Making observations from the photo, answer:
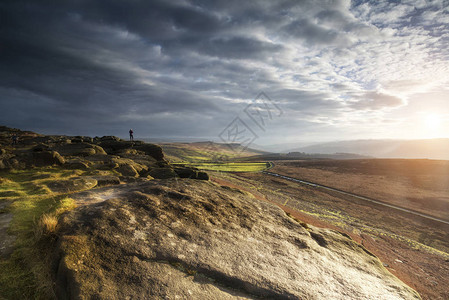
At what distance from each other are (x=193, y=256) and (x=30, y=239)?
5012 millimetres

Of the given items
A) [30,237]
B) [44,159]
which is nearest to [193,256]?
[30,237]

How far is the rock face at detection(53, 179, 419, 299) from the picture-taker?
206 inches

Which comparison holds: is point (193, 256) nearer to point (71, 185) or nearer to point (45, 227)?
point (45, 227)

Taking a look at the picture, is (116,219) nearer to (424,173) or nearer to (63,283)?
(63,283)

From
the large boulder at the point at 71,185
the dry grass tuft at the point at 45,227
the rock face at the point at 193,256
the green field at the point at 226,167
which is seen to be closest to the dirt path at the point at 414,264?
the rock face at the point at 193,256

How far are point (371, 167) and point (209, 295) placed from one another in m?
88.3

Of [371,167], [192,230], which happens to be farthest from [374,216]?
[371,167]

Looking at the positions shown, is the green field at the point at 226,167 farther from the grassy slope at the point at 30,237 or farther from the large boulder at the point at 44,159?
the grassy slope at the point at 30,237

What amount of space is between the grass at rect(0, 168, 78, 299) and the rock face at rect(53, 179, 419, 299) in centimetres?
33

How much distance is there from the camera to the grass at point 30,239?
452 centimetres

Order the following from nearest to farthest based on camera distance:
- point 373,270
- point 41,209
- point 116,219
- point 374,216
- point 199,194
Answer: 1. point 116,219
2. point 41,209
3. point 373,270
4. point 199,194
5. point 374,216

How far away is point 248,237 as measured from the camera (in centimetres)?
895

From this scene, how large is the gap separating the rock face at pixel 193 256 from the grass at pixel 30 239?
1.08 ft

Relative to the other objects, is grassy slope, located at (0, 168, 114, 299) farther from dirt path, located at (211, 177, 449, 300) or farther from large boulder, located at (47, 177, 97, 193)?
dirt path, located at (211, 177, 449, 300)
